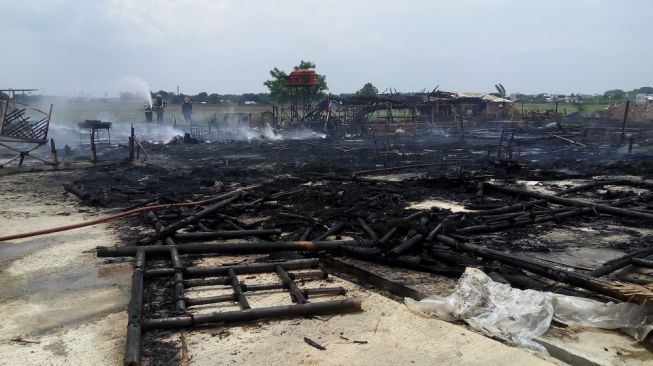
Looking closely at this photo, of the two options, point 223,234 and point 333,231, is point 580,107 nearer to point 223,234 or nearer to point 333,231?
point 333,231

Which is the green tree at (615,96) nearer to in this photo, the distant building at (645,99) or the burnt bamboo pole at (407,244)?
the distant building at (645,99)

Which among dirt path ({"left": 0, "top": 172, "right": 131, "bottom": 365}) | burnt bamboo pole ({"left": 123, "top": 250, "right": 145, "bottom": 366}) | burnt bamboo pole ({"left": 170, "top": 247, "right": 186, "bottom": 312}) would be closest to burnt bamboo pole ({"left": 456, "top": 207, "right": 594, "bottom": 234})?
burnt bamboo pole ({"left": 170, "top": 247, "right": 186, "bottom": 312})

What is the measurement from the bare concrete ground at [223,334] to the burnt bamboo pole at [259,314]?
8cm

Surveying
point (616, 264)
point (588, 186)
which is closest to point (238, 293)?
point (616, 264)

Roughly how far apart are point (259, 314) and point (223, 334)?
1.27ft

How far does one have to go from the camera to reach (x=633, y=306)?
427cm

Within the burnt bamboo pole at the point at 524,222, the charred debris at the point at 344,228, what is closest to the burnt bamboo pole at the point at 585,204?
the charred debris at the point at 344,228

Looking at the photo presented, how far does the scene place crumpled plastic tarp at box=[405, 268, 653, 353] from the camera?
13.9ft

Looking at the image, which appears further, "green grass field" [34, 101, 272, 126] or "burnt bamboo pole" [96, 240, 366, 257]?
"green grass field" [34, 101, 272, 126]

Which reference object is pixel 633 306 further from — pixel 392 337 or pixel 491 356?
pixel 392 337

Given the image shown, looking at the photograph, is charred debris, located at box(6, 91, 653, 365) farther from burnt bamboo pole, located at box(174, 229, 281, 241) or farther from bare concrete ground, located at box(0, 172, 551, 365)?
bare concrete ground, located at box(0, 172, 551, 365)

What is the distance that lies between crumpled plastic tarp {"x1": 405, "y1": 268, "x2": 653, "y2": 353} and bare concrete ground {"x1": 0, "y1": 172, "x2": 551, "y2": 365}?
5.8 inches

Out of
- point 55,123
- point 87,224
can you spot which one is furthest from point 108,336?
point 55,123

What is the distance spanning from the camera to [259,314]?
15.4 feet
